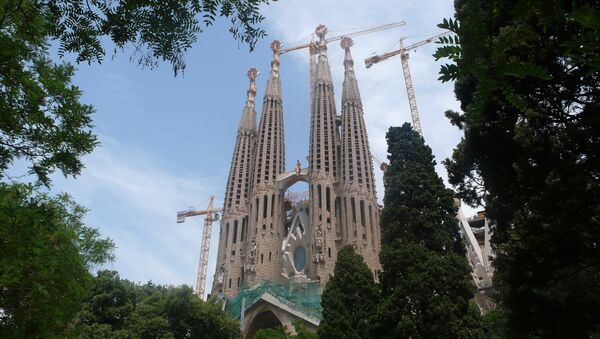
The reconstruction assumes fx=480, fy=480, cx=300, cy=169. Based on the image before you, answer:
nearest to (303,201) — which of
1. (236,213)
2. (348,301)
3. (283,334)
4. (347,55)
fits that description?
(236,213)

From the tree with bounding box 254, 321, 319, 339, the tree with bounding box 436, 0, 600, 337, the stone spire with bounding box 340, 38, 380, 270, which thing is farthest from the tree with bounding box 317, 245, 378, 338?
the stone spire with bounding box 340, 38, 380, 270

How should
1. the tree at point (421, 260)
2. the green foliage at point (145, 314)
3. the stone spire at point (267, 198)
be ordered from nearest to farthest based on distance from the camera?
the tree at point (421, 260) < the green foliage at point (145, 314) < the stone spire at point (267, 198)

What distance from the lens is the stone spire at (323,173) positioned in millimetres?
43344

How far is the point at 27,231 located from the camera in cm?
737

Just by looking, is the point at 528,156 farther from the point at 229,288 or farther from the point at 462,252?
the point at 229,288

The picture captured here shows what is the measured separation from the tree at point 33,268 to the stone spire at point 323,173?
32124 millimetres

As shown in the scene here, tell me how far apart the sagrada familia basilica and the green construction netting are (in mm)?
83

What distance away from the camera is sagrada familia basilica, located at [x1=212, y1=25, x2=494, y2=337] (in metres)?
40.3

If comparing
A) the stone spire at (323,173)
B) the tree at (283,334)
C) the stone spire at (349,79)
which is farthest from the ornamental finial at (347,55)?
the tree at (283,334)

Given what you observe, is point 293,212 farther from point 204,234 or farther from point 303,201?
point 204,234

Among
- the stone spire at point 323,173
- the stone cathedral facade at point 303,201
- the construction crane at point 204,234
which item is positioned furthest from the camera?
the construction crane at point 204,234

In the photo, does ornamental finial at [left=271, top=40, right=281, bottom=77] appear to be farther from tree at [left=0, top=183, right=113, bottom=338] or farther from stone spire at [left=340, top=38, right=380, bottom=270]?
tree at [left=0, top=183, right=113, bottom=338]

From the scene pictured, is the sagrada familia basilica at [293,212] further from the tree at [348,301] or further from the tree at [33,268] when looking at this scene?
the tree at [33,268]

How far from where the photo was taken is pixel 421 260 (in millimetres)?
Result: 16312
